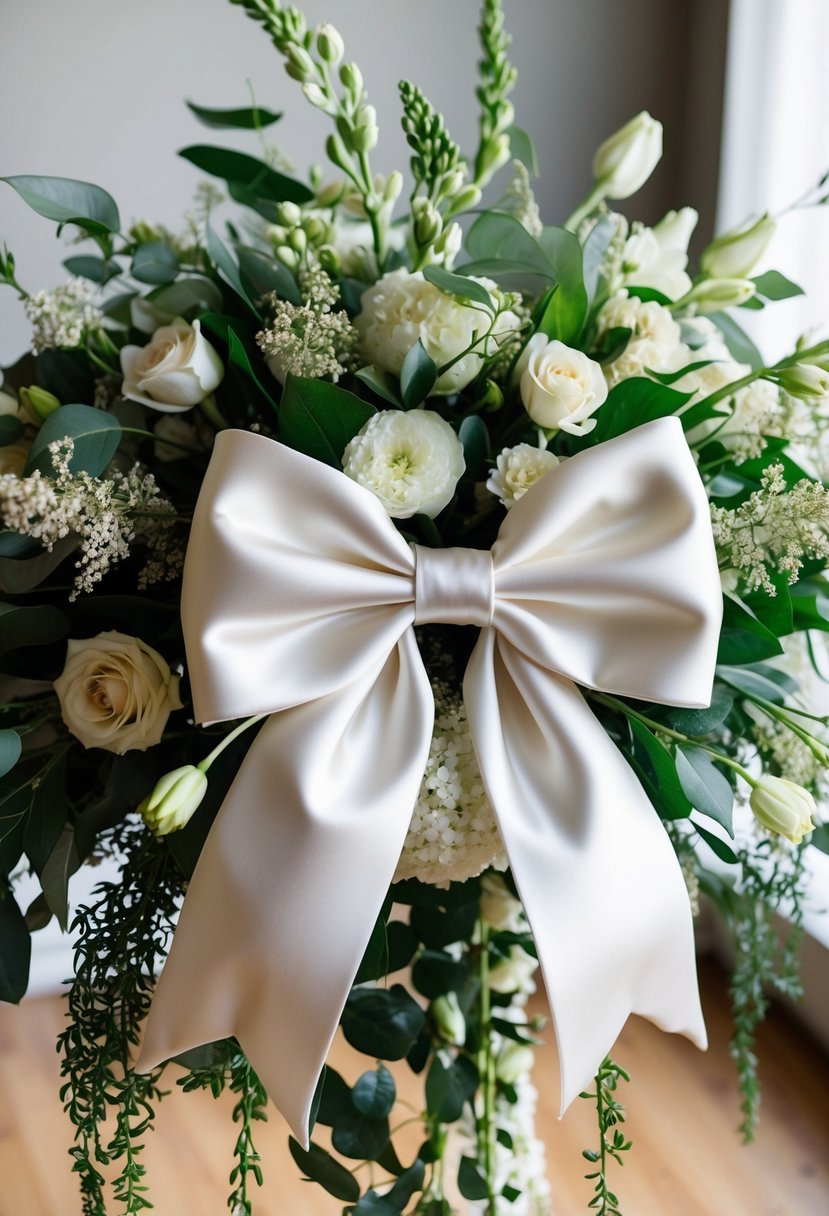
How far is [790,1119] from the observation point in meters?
1.05

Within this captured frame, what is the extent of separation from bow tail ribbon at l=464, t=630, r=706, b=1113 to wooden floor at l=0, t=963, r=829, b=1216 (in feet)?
1.60

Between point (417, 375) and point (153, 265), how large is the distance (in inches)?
10.2

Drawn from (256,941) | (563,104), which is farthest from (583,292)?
(563,104)

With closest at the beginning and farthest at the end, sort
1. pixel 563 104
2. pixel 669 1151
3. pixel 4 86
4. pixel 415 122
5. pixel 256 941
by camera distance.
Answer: pixel 256 941 < pixel 415 122 < pixel 669 1151 < pixel 4 86 < pixel 563 104

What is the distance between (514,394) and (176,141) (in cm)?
78

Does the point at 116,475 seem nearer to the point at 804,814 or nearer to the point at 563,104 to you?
the point at 804,814

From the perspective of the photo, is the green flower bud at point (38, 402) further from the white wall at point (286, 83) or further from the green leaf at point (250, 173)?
the white wall at point (286, 83)

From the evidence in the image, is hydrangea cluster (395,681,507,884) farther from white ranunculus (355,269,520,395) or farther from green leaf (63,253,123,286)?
green leaf (63,253,123,286)

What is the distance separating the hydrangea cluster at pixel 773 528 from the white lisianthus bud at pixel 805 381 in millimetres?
66

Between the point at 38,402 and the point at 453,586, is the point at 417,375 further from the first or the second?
the point at 38,402

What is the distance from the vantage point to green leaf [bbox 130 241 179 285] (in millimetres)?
750

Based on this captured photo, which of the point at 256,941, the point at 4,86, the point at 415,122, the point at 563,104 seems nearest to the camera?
the point at 256,941

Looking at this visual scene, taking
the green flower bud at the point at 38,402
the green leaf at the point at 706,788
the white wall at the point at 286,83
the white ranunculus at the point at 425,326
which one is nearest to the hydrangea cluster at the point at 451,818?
the green leaf at the point at 706,788

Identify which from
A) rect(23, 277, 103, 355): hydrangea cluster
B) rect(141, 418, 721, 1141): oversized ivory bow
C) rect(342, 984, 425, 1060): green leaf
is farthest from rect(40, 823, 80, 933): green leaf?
rect(23, 277, 103, 355): hydrangea cluster
